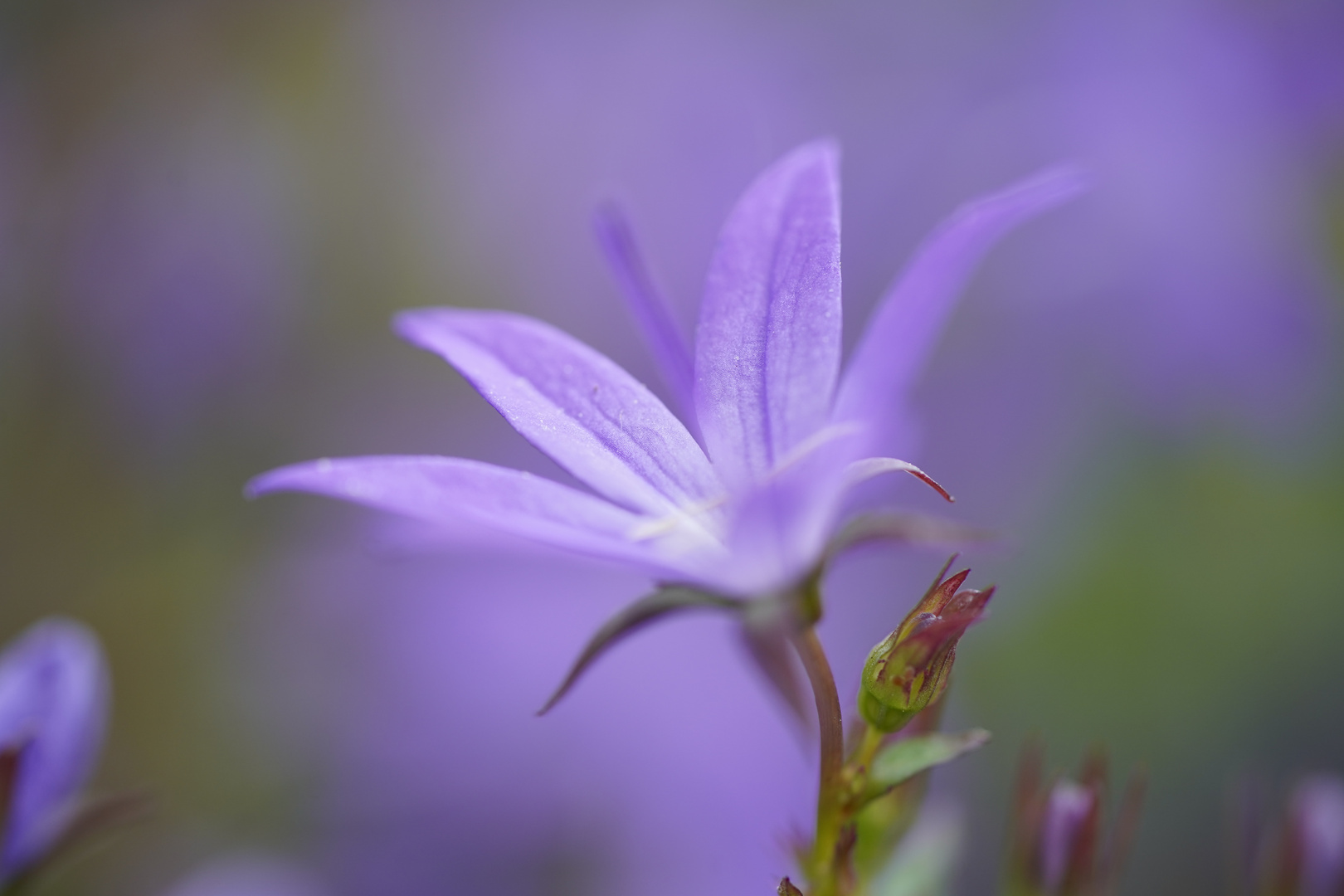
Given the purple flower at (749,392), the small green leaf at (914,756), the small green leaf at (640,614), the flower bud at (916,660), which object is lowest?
the small green leaf at (914,756)

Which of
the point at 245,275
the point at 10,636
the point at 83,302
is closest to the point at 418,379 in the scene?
the point at 245,275

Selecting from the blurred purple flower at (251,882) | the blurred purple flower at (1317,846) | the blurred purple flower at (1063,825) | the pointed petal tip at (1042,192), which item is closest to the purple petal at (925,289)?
the pointed petal tip at (1042,192)

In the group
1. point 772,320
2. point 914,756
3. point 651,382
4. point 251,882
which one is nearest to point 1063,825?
point 914,756

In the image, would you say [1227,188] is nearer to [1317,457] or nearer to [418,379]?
[1317,457]

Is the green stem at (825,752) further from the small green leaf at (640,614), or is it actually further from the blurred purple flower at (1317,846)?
the blurred purple flower at (1317,846)

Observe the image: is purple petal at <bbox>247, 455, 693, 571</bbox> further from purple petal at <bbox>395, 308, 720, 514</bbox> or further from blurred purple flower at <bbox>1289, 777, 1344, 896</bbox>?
blurred purple flower at <bbox>1289, 777, 1344, 896</bbox>

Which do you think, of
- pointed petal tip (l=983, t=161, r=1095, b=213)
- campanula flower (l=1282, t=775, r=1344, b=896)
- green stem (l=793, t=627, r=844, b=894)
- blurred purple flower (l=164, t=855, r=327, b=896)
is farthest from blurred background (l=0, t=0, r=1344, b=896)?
pointed petal tip (l=983, t=161, r=1095, b=213)

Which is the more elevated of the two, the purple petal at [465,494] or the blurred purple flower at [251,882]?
the purple petal at [465,494]
